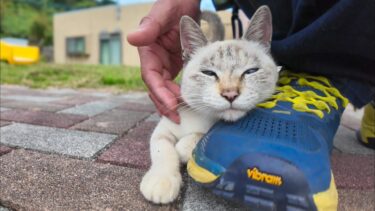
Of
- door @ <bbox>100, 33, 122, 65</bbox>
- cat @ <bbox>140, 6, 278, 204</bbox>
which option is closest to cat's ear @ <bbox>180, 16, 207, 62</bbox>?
cat @ <bbox>140, 6, 278, 204</bbox>

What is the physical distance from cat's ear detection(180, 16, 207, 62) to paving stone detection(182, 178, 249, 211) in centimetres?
56

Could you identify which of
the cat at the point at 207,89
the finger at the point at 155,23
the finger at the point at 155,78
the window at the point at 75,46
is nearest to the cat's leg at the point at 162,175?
the cat at the point at 207,89

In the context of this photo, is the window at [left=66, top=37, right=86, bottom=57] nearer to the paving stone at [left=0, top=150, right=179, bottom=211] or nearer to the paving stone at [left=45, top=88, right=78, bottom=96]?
the paving stone at [left=45, top=88, right=78, bottom=96]

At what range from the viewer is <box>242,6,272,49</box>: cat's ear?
1183 millimetres

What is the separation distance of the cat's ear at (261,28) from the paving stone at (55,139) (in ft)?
2.06

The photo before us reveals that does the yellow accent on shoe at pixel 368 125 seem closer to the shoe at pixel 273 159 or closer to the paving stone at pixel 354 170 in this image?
the paving stone at pixel 354 170

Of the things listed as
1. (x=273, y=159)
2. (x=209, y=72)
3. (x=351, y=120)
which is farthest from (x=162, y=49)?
(x=351, y=120)

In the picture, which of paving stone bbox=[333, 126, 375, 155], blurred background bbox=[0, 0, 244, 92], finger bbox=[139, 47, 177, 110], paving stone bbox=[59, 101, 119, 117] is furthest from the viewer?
blurred background bbox=[0, 0, 244, 92]

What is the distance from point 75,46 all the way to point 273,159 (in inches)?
550

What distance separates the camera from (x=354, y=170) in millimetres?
1230

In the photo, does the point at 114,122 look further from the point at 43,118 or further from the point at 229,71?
the point at 229,71

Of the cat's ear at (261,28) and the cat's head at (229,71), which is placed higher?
the cat's ear at (261,28)

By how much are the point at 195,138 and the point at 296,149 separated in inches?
14.1

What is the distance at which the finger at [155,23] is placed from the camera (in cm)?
121
